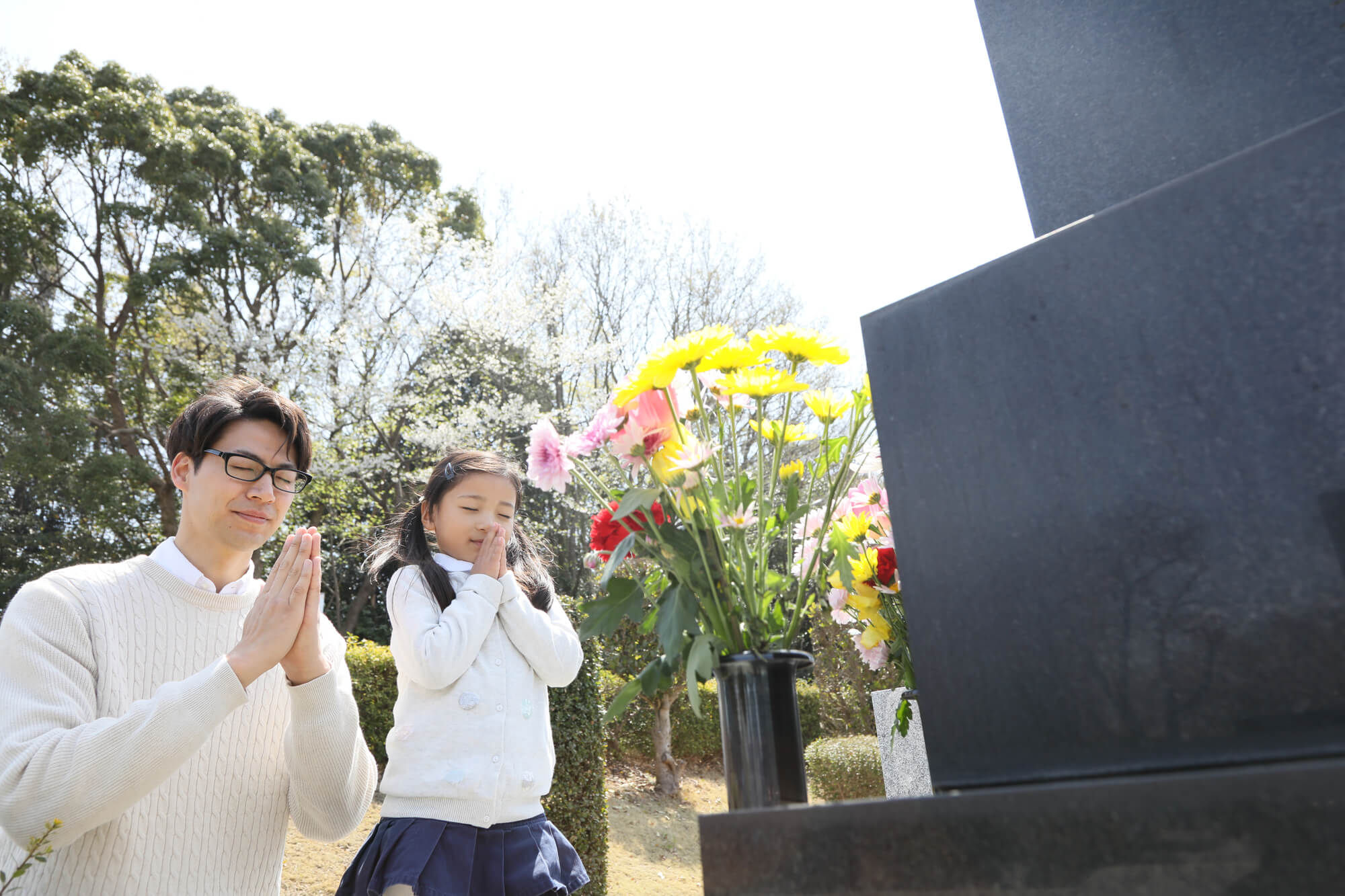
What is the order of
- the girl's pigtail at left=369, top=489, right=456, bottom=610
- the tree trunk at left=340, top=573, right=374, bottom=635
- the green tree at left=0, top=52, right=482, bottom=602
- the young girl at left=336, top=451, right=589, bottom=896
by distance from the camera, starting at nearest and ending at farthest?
the young girl at left=336, top=451, right=589, bottom=896 < the girl's pigtail at left=369, top=489, right=456, bottom=610 < the green tree at left=0, top=52, right=482, bottom=602 < the tree trunk at left=340, top=573, right=374, bottom=635

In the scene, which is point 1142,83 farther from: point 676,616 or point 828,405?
point 676,616

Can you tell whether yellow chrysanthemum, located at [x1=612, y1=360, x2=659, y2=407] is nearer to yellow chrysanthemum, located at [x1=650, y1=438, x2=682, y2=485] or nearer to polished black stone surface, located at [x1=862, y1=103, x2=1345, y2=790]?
yellow chrysanthemum, located at [x1=650, y1=438, x2=682, y2=485]

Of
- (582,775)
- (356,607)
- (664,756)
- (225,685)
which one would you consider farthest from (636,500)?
(356,607)

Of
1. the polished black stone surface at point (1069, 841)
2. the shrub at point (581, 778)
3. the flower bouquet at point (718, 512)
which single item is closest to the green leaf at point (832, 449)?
the flower bouquet at point (718, 512)

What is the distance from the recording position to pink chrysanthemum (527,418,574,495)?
49.1 inches

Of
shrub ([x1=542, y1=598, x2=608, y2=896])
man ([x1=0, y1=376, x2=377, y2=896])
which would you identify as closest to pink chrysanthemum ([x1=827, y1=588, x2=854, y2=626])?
man ([x1=0, y1=376, x2=377, y2=896])

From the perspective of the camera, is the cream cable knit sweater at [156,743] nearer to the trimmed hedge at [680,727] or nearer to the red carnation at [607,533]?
the red carnation at [607,533]

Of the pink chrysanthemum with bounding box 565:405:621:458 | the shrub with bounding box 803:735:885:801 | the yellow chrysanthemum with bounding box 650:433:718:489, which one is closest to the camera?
the yellow chrysanthemum with bounding box 650:433:718:489

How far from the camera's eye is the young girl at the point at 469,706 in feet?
5.82

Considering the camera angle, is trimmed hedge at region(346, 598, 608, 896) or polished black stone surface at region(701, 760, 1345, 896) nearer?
polished black stone surface at region(701, 760, 1345, 896)

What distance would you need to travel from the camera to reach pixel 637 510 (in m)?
1.07

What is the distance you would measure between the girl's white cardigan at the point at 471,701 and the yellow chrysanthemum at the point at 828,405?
1.17m

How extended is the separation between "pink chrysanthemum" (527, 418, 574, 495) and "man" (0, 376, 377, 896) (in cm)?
41

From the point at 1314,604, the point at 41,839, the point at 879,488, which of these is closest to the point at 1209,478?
the point at 1314,604
